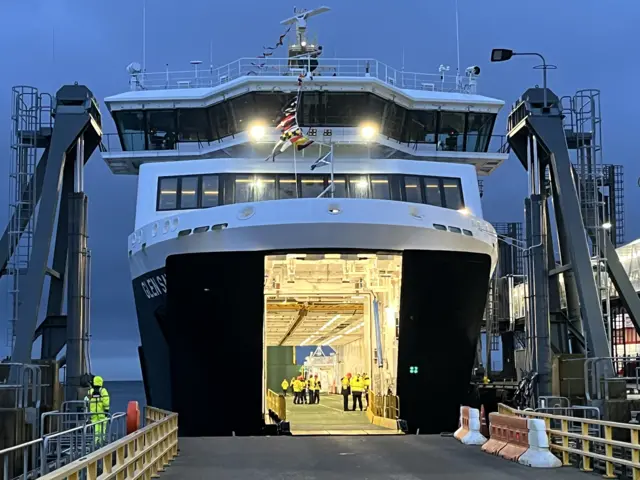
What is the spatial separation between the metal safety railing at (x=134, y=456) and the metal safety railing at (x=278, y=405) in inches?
291

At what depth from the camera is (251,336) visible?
61.5ft

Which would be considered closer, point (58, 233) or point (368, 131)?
point (58, 233)

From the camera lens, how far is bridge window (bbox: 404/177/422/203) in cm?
2177

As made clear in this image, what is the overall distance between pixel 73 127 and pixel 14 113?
1.67 m

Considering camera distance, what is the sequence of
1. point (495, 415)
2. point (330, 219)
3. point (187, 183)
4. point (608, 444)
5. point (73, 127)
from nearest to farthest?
1. point (608, 444)
2. point (495, 415)
3. point (330, 219)
4. point (73, 127)
5. point (187, 183)

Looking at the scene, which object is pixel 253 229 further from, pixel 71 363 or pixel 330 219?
pixel 71 363

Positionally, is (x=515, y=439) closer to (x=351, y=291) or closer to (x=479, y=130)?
(x=351, y=291)

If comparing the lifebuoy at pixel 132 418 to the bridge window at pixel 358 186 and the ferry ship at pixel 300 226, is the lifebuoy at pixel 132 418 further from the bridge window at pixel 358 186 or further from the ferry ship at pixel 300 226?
the bridge window at pixel 358 186

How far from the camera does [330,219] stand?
1831 centimetres

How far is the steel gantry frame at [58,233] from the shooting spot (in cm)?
1838

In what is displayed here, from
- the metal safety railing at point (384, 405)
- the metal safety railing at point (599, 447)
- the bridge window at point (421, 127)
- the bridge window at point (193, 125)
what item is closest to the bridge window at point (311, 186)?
the bridge window at point (193, 125)

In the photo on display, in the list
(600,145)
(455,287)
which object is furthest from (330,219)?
(600,145)

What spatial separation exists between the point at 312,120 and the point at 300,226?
23.0ft

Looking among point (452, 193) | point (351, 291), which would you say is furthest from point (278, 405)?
point (452, 193)
